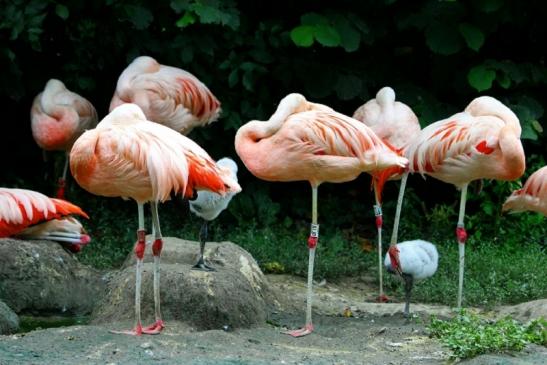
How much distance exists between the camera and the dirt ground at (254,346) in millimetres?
4637

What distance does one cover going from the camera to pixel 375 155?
586cm

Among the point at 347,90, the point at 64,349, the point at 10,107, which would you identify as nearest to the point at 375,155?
the point at 64,349

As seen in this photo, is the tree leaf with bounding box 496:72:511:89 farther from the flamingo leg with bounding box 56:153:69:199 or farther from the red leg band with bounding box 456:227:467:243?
the flamingo leg with bounding box 56:153:69:199

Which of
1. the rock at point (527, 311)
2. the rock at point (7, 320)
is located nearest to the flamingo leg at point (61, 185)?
the rock at point (7, 320)

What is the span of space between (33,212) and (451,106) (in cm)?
345

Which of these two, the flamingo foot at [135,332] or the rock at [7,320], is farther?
the rock at [7,320]

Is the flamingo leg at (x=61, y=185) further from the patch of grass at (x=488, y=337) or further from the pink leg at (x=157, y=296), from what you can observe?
the patch of grass at (x=488, y=337)

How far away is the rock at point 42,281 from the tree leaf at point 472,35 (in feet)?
10.9

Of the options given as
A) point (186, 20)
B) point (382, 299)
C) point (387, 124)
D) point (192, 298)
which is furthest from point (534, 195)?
point (186, 20)

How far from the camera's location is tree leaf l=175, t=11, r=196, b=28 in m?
7.89

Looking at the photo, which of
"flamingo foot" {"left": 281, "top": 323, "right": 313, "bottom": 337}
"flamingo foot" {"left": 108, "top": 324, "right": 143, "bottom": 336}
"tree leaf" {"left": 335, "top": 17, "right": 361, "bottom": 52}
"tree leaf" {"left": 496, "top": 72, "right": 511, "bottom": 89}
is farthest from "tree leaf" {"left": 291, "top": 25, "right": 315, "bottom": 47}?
"flamingo foot" {"left": 108, "top": 324, "right": 143, "bottom": 336}

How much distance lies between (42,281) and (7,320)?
75cm

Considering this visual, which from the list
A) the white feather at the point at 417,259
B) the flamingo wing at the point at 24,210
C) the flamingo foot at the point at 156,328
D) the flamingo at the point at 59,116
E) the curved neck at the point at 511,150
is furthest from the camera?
the flamingo at the point at 59,116

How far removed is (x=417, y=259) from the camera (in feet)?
20.9
